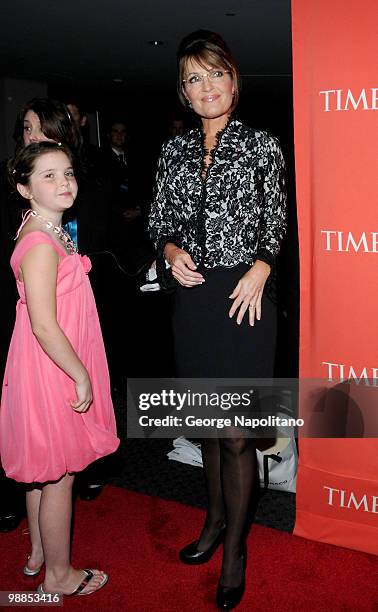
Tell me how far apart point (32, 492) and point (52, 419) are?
36 centimetres

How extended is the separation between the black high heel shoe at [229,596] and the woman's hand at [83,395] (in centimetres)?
73

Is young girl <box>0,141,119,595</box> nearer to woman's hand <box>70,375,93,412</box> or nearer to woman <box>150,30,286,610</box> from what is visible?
woman's hand <box>70,375,93,412</box>

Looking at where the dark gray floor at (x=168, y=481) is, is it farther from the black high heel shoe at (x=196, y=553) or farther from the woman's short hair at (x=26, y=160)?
the woman's short hair at (x=26, y=160)

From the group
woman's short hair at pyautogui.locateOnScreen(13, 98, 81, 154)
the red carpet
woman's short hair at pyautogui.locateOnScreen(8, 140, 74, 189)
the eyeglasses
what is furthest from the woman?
woman's short hair at pyautogui.locateOnScreen(8, 140, 74, 189)

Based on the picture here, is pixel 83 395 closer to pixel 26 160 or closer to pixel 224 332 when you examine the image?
pixel 224 332

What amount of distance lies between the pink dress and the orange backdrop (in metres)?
0.78

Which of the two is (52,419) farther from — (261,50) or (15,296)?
(261,50)

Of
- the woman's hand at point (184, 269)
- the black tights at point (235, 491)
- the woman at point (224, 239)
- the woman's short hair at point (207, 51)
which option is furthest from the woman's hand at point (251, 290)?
the woman's short hair at point (207, 51)

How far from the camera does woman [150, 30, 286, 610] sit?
184 cm

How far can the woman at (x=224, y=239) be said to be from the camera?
1843 mm

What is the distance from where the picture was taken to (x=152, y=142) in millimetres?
16734

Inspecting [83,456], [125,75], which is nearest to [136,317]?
[83,456]

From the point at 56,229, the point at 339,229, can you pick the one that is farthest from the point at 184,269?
the point at 339,229

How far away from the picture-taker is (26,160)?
5.52 ft
